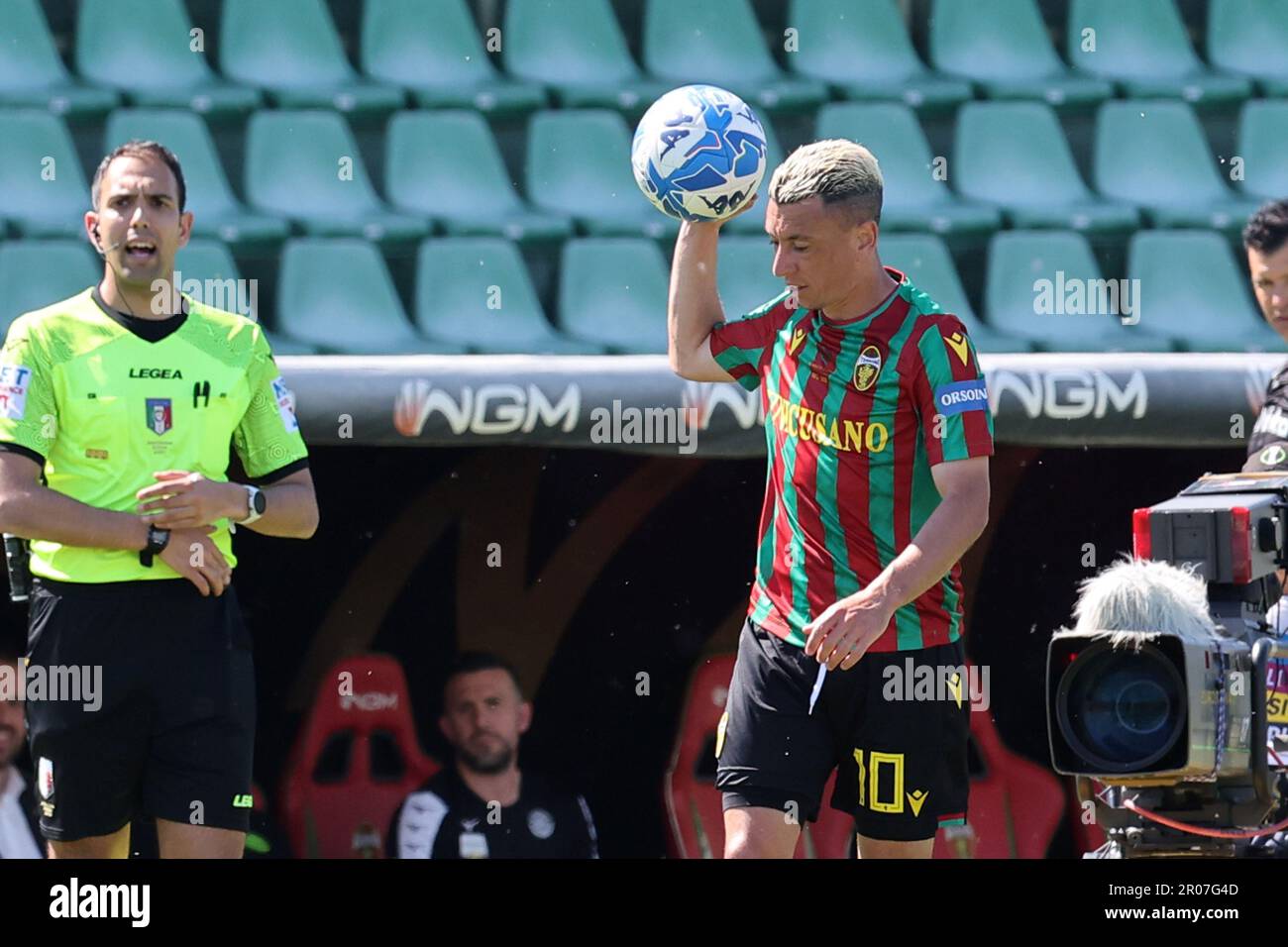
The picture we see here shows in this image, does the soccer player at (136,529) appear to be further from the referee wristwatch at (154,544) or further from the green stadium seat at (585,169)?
the green stadium seat at (585,169)

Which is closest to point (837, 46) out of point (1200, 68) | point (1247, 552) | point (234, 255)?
point (1200, 68)

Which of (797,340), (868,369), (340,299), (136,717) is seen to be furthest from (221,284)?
(868,369)

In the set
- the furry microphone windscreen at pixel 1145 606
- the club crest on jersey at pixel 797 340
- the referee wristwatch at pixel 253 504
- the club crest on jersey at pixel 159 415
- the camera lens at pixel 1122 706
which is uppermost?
the club crest on jersey at pixel 797 340

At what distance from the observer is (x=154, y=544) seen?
4.52 m

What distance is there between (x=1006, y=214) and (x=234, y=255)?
2552mm

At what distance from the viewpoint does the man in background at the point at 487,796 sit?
19.4 ft

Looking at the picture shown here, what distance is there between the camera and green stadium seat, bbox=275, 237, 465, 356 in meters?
6.44

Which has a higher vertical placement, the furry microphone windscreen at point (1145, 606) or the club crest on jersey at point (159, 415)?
the club crest on jersey at point (159, 415)

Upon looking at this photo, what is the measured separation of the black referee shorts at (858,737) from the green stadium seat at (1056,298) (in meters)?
2.45

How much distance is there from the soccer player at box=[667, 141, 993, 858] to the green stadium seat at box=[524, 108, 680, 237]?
2.67 meters

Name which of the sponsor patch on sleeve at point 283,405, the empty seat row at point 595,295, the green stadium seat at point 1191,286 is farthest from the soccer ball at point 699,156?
the green stadium seat at point 1191,286

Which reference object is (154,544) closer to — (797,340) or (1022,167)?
(797,340)

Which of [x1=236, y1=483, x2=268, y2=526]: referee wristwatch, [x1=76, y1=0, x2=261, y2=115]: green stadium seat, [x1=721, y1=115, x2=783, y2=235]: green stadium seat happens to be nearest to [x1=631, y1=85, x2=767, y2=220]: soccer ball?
[x1=236, y1=483, x2=268, y2=526]: referee wristwatch
